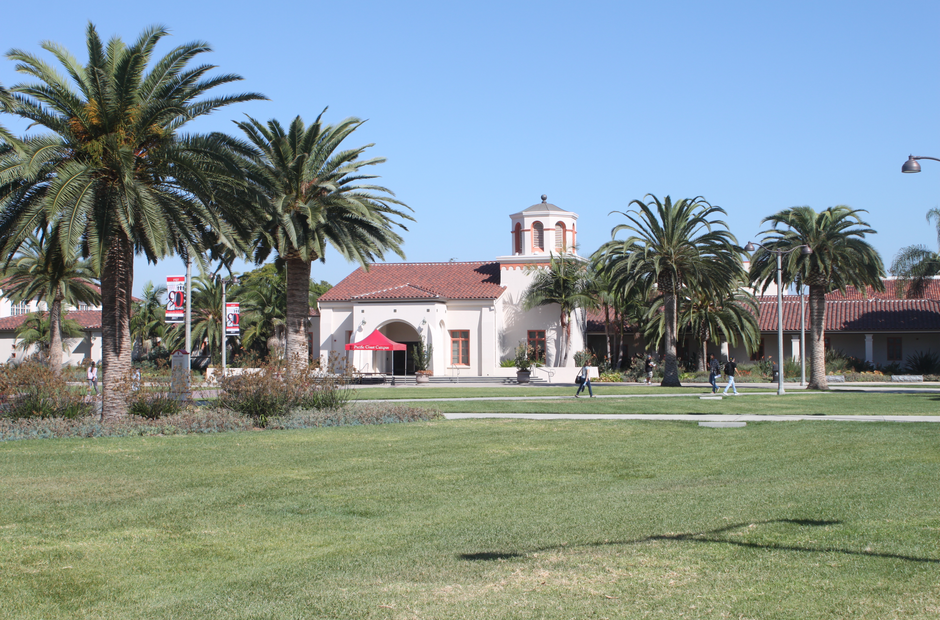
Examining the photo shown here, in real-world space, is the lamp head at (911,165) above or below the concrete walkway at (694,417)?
above

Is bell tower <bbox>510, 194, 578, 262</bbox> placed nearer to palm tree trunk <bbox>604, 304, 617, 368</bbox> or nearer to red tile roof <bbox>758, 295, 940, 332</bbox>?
palm tree trunk <bbox>604, 304, 617, 368</bbox>

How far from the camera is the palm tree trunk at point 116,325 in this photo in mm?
20141

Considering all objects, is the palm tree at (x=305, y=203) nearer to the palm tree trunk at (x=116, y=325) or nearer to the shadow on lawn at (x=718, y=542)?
the palm tree trunk at (x=116, y=325)

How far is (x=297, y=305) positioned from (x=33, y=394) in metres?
10.3

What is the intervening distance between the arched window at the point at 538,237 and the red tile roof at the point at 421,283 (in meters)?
3.22

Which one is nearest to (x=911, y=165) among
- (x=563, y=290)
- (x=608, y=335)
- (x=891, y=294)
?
(x=563, y=290)

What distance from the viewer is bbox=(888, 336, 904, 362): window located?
52.6 m

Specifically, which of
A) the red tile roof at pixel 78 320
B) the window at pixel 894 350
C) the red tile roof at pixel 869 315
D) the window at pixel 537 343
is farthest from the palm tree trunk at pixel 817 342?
the red tile roof at pixel 78 320

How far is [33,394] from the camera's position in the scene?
65.0ft

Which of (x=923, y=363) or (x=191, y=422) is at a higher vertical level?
(x=923, y=363)

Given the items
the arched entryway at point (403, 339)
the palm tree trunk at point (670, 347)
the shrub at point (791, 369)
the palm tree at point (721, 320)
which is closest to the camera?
the palm tree trunk at point (670, 347)

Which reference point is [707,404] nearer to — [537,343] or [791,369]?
[537,343]

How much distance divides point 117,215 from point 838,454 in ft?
51.7

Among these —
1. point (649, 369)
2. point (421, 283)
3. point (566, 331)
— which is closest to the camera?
point (649, 369)
